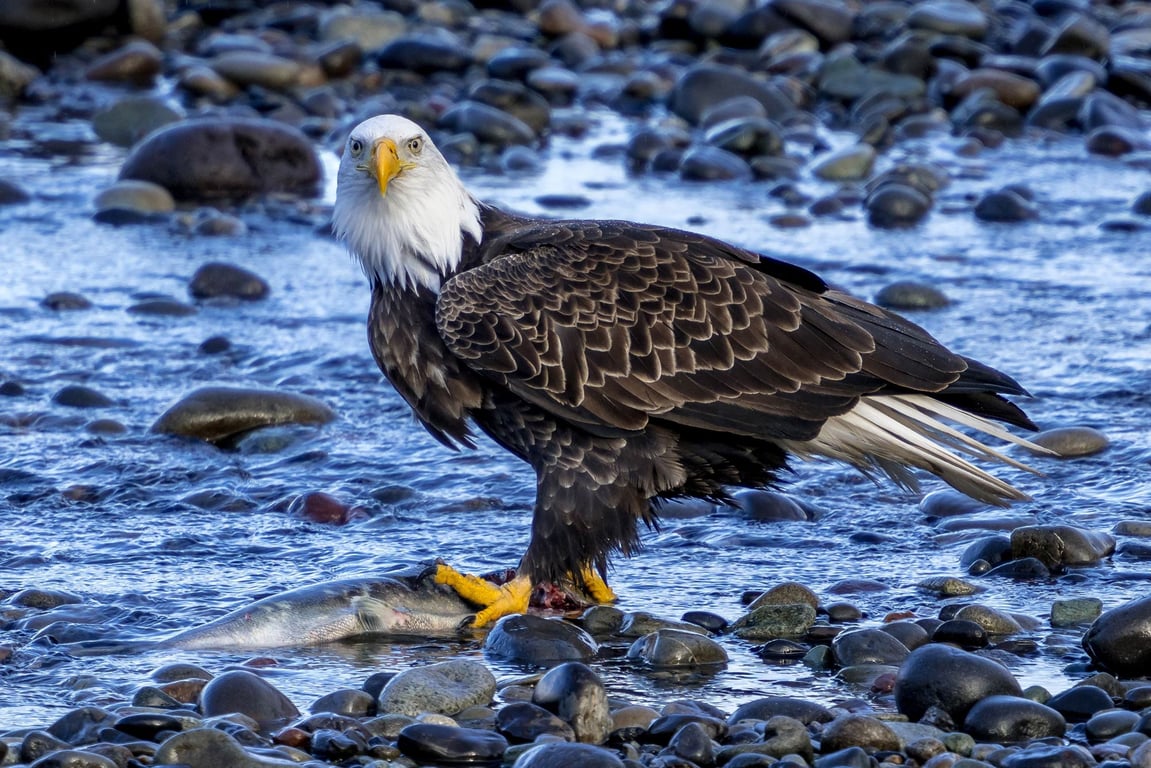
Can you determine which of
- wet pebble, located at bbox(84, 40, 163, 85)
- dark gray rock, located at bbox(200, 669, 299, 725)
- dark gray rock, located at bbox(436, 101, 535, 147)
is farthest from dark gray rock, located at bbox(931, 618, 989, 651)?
wet pebble, located at bbox(84, 40, 163, 85)

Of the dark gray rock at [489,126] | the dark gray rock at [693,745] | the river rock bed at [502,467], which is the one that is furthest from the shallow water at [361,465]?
the dark gray rock at [489,126]

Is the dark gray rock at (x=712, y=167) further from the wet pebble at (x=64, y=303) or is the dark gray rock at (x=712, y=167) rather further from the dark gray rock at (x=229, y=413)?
the dark gray rock at (x=229, y=413)

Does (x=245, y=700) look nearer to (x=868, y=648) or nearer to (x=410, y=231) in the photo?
(x=868, y=648)

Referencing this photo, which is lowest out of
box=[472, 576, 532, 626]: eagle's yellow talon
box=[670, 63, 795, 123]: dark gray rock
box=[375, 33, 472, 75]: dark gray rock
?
box=[472, 576, 532, 626]: eagle's yellow talon

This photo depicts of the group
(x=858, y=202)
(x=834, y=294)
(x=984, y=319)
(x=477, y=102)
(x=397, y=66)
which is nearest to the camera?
(x=834, y=294)

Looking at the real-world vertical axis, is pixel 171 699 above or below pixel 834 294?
below

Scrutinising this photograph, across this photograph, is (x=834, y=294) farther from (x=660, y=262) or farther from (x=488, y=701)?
(x=488, y=701)

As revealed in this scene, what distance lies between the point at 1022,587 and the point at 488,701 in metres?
1.81

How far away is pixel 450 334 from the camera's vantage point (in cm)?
529

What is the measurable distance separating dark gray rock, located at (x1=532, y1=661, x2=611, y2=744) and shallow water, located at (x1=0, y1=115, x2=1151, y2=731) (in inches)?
12.2

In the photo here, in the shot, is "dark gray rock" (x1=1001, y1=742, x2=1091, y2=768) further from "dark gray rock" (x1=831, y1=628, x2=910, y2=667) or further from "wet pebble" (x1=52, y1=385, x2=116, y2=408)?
"wet pebble" (x1=52, y1=385, x2=116, y2=408)

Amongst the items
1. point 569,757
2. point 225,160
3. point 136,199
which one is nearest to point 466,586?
point 569,757

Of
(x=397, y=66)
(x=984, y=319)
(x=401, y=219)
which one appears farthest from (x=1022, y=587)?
(x=397, y=66)

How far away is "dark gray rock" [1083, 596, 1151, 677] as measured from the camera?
4.45 m
